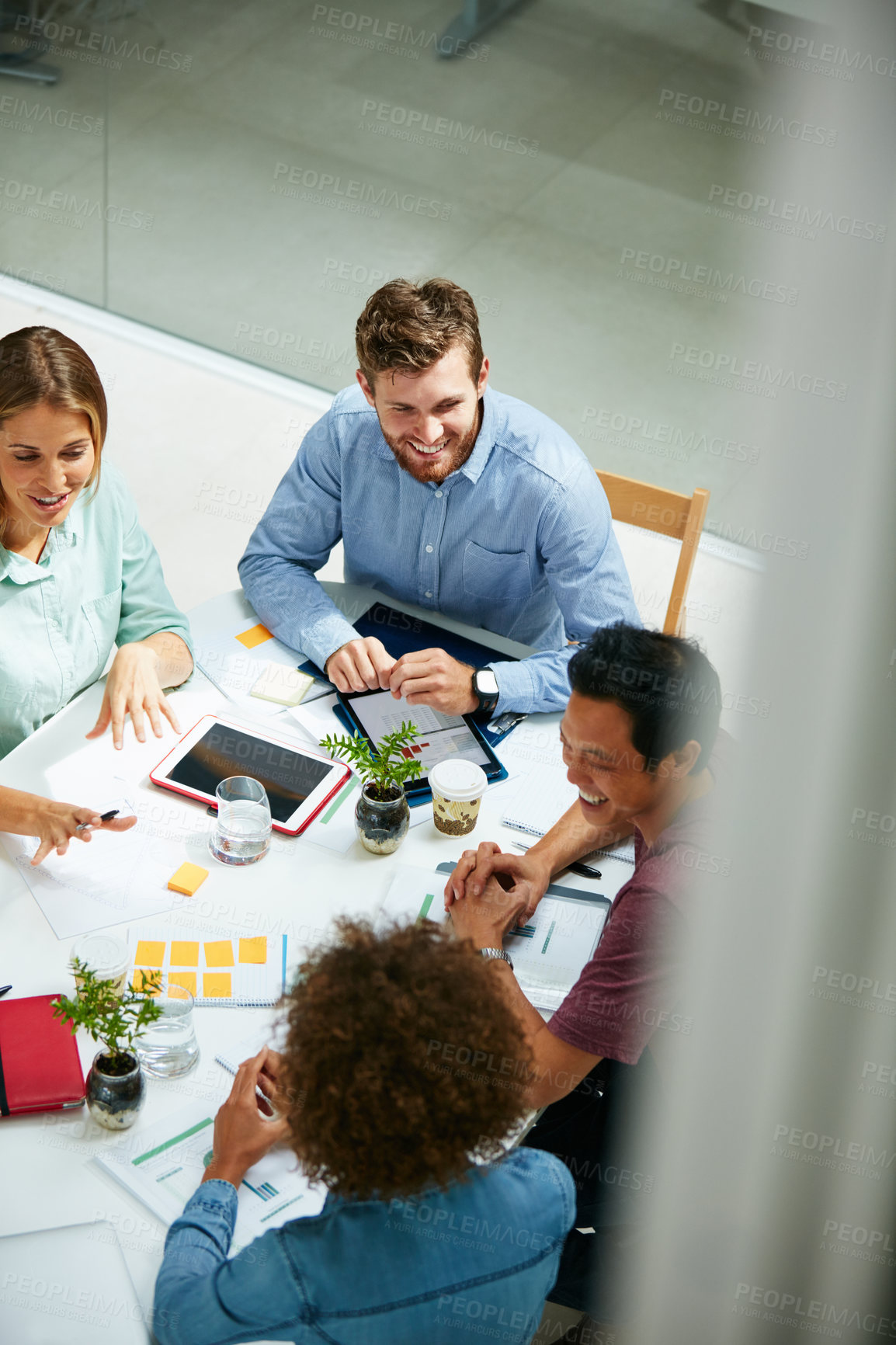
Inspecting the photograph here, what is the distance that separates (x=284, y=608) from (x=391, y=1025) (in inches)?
48.3

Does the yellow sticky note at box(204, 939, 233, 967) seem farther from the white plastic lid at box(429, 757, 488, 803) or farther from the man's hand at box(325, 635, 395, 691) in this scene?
the man's hand at box(325, 635, 395, 691)

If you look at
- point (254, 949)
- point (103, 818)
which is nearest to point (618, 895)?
point (254, 949)

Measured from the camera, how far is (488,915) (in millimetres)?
1714

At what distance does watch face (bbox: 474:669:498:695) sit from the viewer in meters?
2.08

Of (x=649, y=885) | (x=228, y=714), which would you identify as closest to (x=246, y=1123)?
(x=649, y=885)

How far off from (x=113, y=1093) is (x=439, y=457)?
53.7 inches

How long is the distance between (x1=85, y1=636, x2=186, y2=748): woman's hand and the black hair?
74cm

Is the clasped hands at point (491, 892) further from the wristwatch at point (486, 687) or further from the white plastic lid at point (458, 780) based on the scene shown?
the wristwatch at point (486, 687)

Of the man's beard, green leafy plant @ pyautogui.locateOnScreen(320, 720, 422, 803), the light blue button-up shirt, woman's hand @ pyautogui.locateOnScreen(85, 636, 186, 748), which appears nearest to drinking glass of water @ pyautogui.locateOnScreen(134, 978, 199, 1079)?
green leafy plant @ pyautogui.locateOnScreen(320, 720, 422, 803)

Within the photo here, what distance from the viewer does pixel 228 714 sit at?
6.79ft


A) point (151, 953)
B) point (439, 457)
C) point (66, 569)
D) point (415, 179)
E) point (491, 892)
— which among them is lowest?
point (151, 953)

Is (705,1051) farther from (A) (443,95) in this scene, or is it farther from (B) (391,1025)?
(A) (443,95)

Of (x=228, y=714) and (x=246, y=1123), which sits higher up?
(x=228, y=714)

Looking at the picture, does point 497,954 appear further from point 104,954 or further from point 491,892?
point 104,954
